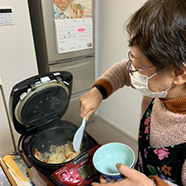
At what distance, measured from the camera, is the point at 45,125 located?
81 centimetres

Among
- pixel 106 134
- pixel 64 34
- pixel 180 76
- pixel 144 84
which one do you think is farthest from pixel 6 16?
pixel 106 134

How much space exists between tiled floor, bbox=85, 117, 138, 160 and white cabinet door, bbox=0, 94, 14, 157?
0.86m

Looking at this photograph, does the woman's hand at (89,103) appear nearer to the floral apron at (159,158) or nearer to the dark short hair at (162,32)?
the floral apron at (159,158)

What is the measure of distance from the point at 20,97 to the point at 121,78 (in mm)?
468

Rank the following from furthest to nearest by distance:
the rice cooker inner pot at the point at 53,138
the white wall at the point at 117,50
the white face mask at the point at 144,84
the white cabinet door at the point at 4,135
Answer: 1. the white wall at the point at 117,50
2. the white cabinet door at the point at 4,135
3. the rice cooker inner pot at the point at 53,138
4. the white face mask at the point at 144,84

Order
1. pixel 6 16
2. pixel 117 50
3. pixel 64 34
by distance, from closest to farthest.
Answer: pixel 6 16
pixel 64 34
pixel 117 50

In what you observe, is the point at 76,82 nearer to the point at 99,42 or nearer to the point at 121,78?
the point at 99,42

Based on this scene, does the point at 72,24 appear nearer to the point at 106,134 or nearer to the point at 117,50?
the point at 117,50

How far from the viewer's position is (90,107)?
0.81 m

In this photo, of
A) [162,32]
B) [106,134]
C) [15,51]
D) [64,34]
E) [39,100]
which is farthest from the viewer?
[106,134]

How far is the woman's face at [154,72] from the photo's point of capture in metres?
0.53

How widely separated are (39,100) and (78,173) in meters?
0.30

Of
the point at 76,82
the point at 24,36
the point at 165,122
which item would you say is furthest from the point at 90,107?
the point at 76,82

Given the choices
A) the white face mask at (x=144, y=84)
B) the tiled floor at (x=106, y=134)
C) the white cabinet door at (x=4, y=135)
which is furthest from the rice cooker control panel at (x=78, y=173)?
the tiled floor at (x=106, y=134)
